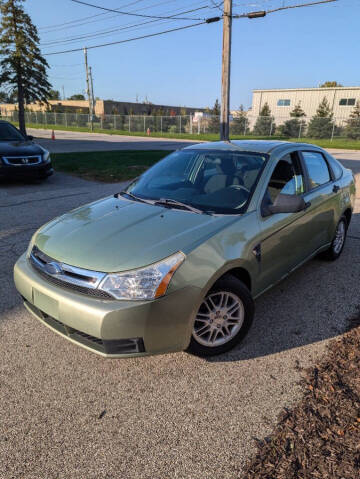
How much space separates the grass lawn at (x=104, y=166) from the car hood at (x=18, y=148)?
77.0 inches

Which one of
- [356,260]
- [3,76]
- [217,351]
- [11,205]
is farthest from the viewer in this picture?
[3,76]

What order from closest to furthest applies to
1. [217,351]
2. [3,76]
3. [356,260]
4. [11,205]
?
1. [217,351]
2. [356,260]
3. [11,205]
4. [3,76]

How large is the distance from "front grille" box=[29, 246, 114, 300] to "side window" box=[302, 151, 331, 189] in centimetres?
258

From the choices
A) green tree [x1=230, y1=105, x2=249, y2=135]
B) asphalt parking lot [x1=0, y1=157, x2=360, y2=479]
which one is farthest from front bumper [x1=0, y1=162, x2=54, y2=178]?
green tree [x1=230, y1=105, x2=249, y2=135]

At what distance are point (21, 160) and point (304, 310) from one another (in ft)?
25.5

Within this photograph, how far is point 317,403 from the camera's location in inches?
90.3

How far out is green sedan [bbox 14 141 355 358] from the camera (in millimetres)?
2268

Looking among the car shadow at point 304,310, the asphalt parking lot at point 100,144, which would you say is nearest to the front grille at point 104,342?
the car shadow at point 304,310

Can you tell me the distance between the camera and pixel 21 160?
8.74m

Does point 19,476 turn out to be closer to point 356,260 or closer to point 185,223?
point 185,223

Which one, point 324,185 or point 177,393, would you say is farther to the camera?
point 324,185

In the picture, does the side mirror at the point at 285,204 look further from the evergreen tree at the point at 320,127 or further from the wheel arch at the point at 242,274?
the evergreen tree at the point at 320,127

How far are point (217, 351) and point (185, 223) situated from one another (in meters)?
Result: 1.00

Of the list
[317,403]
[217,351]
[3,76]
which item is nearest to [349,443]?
[317,403]
